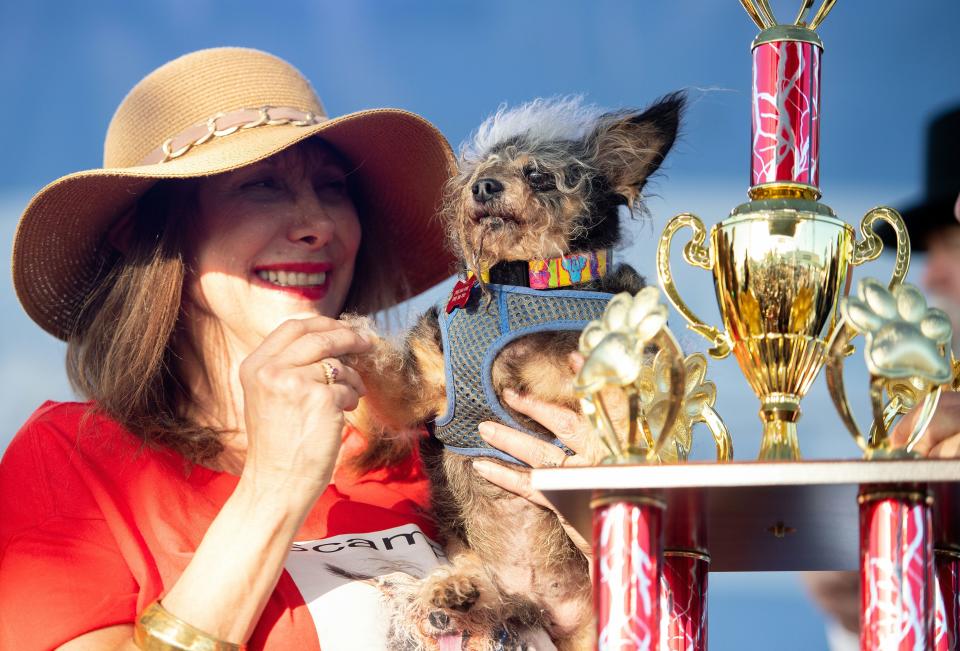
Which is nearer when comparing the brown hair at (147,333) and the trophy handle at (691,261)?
the trophy handle at (691,261)

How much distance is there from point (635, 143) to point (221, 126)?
32.1 inches

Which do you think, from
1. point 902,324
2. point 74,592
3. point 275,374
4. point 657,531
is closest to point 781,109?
point 902,324

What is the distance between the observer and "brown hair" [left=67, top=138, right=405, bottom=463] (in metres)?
2.16

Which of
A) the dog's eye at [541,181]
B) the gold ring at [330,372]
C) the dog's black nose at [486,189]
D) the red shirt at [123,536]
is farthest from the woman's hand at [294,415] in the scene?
the dog's eye at [541,181]

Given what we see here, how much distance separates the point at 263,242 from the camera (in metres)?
2.21

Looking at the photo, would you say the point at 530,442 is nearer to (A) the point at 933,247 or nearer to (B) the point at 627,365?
(B) the point at 627,365

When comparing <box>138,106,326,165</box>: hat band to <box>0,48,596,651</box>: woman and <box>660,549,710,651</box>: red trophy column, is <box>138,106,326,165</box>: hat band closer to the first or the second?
<box>0,48,596,651</box>: woman

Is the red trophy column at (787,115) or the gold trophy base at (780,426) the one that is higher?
the red trophy column at (787,115)

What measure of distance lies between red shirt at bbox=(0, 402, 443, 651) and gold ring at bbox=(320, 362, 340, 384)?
35cm

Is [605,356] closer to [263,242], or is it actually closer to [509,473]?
[509,473]

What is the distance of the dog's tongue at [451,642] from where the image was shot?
6.29ft

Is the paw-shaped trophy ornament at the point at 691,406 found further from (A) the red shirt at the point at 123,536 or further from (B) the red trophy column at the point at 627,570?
(A) the red shirt at the point at 123,536

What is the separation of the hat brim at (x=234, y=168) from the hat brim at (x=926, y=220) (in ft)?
3.78

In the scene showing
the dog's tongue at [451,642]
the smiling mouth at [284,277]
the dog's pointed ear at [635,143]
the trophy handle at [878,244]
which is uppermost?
the dog's pointed ear at [635,143]
